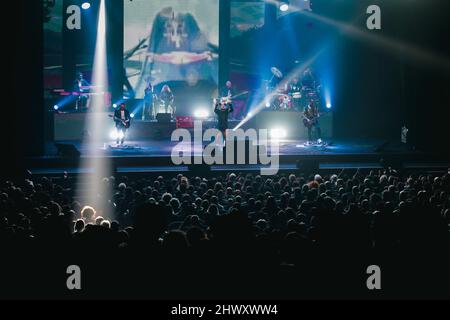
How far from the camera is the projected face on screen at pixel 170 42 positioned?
26.4 meters

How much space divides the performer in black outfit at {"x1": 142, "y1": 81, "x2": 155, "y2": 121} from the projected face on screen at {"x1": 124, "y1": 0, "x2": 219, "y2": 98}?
102 centimetres

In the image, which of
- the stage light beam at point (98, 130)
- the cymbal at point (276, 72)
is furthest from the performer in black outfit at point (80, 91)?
the cymbal at point (276, 72)

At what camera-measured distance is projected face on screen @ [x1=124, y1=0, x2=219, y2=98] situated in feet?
86.6

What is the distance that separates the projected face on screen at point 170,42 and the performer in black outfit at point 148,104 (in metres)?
1.02

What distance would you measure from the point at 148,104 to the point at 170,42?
279cm

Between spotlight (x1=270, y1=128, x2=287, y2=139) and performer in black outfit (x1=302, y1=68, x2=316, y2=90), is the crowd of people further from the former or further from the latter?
performer in black outfit (x1=302, y1=68, x2=316, y2=90)

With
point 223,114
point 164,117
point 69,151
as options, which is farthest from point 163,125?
point 69,151

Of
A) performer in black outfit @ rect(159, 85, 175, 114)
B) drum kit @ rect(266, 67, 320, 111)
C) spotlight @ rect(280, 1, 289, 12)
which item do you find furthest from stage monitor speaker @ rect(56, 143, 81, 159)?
spotlight @ rect(280, 1, 289, 12)

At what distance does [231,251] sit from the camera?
19.4 ft

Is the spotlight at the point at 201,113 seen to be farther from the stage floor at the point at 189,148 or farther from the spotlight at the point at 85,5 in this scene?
the spotlight at the point at 85,5

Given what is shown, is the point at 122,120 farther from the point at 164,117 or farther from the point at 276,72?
the point at 276,72

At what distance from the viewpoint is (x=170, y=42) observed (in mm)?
26766

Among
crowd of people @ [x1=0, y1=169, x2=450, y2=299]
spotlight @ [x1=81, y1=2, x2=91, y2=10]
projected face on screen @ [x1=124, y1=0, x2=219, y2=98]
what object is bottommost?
crowd of people @ [x1=0, y1=169, x2=450, y2=299]
